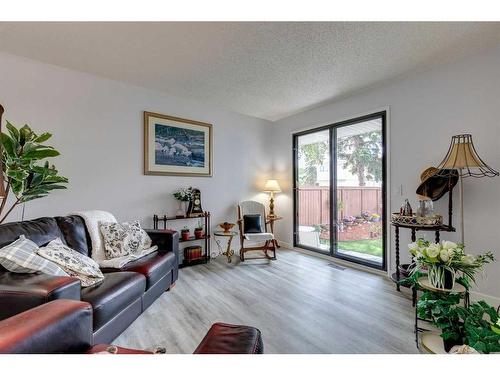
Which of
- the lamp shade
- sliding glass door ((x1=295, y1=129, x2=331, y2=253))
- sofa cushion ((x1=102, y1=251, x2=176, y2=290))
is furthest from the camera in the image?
the lamp shade

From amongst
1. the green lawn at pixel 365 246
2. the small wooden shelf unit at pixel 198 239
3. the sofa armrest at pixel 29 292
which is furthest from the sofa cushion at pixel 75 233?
the green lawn at pixel 365 246

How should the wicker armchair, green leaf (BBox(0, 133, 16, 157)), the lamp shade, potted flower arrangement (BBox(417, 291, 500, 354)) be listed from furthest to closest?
the lamp shade < the wicker armchair < green leaf (BBox(0, 133, 16, 157)) < potted flower arrangement (BBox(417, 291, 500, 354))

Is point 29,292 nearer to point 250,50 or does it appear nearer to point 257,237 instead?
point 250,50

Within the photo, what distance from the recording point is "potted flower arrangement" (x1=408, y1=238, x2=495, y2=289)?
1.41 meters

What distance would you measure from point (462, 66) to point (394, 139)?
3.07 feet

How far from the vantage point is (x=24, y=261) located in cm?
146

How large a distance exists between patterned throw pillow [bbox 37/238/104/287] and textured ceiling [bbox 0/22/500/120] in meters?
1.85

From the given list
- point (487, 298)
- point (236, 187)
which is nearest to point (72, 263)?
point (236, 187)

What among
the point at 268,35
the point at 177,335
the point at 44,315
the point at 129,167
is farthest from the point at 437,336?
the point at 129,167

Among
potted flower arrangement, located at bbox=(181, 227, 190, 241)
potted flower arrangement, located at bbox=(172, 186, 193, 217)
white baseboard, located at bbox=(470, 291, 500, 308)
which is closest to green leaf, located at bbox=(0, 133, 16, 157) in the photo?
potted flower arrangement, located at bbox=(172, 186, 193, 217)

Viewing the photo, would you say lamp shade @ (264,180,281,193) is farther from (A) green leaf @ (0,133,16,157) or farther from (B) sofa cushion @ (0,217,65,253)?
(A) green leaf @ (0,133,16,157)

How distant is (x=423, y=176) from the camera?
259 cm

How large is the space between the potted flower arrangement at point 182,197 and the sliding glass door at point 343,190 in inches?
79.6

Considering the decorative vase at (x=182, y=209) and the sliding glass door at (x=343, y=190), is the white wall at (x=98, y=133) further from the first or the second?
the sliding glass door at (x=343, y=190)
